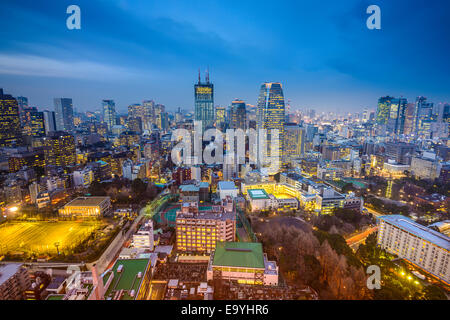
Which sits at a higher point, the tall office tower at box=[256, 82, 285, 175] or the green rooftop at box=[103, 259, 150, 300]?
the tall office tower at box=[256, 82, 285, 175]

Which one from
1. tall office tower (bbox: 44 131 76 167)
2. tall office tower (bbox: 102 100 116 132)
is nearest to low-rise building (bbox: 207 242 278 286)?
tall office tower (bbox: 44 131 76 167)

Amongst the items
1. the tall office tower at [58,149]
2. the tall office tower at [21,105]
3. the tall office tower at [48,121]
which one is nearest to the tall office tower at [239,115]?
the tall office tower at [58,149]

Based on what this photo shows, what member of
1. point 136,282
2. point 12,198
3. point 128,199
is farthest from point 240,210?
point 12,198

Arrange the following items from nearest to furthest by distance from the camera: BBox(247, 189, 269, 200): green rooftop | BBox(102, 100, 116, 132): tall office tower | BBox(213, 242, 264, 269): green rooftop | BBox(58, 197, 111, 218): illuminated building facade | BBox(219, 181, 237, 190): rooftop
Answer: BBox(213, 242, 264, 269): green rooftop, BBox(58, 197, 111, 218): illuminated building facade, BBox(247, 189, 269, 200): green rooftop, BBox(219, 181, 237, 190): rooftop, BBox(102, 100, 116, 132): tall office tower

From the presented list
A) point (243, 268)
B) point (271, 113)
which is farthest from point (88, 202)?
point (271, 113)

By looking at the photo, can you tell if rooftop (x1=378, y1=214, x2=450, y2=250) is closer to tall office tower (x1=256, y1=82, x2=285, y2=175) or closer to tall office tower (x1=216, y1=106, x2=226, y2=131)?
tall office tower (x1=256, y1=82, x2=285, y2=175)

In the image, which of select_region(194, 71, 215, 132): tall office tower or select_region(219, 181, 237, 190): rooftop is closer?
select_region(219, 181, 237, 190): rooftop
